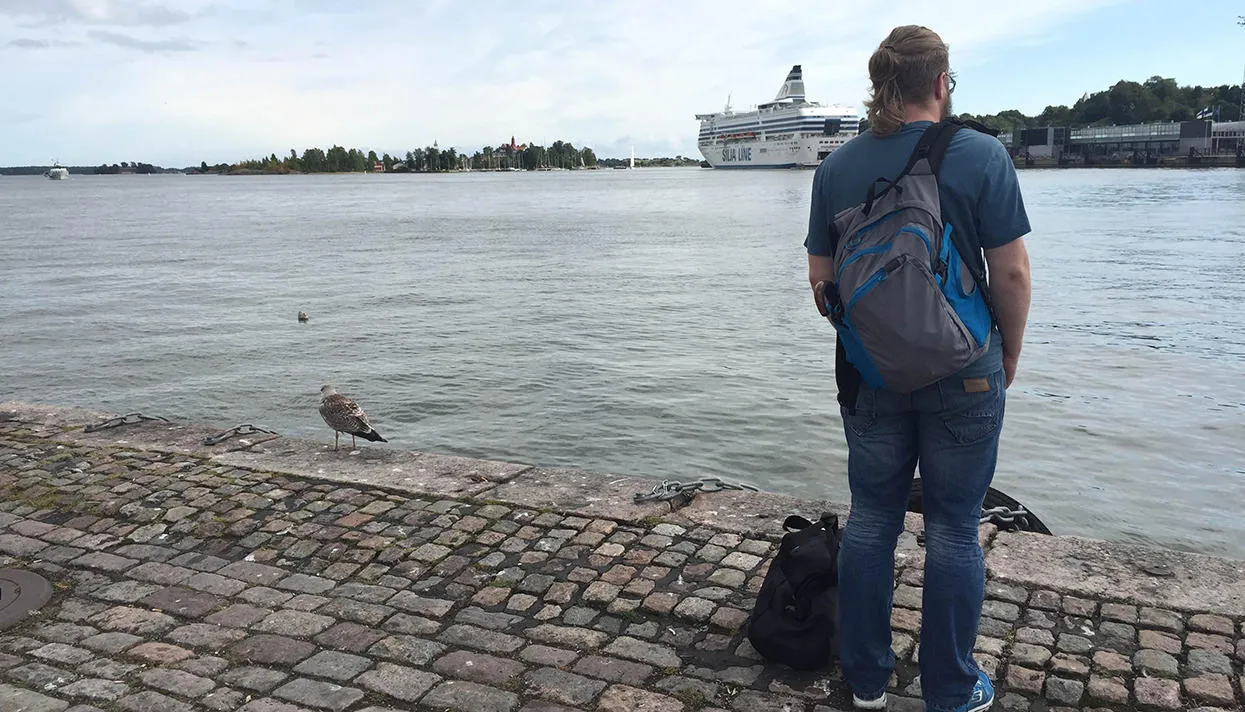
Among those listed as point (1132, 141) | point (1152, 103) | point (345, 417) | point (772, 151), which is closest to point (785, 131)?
point (772, 151)

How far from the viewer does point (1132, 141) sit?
12850 centimetres

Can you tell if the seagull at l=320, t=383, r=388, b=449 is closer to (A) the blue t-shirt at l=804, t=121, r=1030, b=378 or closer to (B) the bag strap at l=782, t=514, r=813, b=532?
(B) the bag strap at l=782, t=514, r=813, b=532

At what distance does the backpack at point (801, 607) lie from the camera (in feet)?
12.0

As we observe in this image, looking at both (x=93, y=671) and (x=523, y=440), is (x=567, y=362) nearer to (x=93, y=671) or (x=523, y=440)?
(x=523, y=440)

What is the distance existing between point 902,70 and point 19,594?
448 centimetres

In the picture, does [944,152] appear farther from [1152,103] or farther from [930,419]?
[1152,103]

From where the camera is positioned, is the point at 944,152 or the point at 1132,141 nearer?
the point at 944,152

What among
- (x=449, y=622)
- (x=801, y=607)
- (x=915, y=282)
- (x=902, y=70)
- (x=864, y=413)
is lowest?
(x=449, y=622)

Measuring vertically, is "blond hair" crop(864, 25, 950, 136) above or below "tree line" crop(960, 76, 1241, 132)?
below

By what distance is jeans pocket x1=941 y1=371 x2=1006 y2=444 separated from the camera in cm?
300

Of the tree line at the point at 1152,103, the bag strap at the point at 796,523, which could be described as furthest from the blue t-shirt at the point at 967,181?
the tree line at the point at 1152,103

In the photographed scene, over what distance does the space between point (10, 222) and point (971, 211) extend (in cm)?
6039

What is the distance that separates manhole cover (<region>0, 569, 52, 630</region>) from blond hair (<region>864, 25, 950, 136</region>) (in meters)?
4.19

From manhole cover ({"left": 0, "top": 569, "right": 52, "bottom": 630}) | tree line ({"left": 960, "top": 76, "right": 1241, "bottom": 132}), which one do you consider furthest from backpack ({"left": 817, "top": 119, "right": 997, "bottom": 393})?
tree line ({"left": 960, "top": 76, "right": 1241, "bottom": 132})
